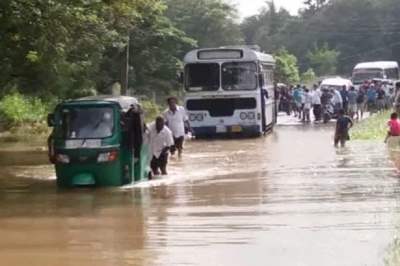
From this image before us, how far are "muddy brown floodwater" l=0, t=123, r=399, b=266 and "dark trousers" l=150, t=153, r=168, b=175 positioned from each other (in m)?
0.33

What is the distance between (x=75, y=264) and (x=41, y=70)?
2032 cm

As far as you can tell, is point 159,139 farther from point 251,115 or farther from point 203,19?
point 203,19

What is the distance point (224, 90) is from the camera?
99.8ft

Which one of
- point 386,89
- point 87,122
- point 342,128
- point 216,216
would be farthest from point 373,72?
point 216,216

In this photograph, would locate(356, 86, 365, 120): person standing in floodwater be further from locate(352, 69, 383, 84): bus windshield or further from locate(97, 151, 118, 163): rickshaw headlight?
locate(97, 151, 118, 163): rickshaw headlight

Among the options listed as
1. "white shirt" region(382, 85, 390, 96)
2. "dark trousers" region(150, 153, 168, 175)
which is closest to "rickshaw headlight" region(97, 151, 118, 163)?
"dark trousers" region(150, 153, 168, 175)

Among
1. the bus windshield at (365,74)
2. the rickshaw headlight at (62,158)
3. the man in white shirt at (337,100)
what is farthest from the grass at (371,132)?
the bus windshield at (365,74)

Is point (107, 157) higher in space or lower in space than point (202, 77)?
lower

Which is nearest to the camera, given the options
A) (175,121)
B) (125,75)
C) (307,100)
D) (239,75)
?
(175,121)

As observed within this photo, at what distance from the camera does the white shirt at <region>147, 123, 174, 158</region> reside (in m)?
18.7

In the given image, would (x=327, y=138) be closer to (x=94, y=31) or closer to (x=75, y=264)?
(x=94, y=31)

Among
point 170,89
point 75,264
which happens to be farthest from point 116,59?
point 75,264

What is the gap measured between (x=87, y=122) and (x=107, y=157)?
79 centimetres

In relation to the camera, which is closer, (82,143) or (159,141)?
(82,143)
